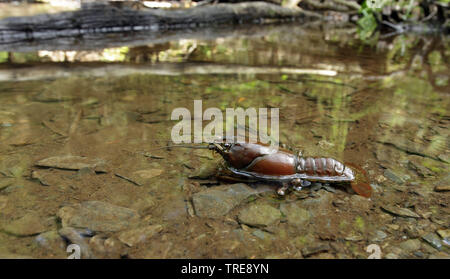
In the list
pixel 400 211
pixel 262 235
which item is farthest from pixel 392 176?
pixel 262 235

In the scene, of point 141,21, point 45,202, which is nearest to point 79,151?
point 45,202

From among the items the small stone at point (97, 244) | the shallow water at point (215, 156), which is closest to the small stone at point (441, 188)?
the shallow water at point (215, 156)

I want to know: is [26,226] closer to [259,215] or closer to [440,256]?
[259,215]

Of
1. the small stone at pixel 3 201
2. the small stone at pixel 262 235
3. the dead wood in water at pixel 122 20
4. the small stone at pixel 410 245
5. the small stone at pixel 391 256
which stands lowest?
the small stone at pixel 391 256

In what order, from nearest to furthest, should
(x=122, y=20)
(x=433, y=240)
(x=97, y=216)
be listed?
(x=433, y=240), (x=97, y=216), (x=122, y=20)

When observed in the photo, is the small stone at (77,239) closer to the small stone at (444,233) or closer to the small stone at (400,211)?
the small stone at (400,211)
